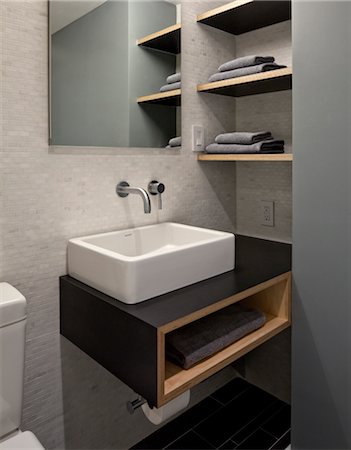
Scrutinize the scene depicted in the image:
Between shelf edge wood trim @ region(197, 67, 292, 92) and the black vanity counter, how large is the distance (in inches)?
27.7

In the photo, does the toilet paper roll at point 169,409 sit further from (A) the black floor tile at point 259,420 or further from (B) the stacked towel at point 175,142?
(B) the stacked towel at point 175,142

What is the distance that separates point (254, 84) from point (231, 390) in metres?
1.50

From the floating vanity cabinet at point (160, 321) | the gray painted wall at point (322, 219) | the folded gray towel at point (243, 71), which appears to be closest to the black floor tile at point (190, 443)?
the gray painted wall at point (322, 219)

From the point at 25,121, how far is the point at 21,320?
0.61 m

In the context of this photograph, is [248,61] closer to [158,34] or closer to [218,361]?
[158,34]

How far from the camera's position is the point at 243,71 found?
1.58 meters

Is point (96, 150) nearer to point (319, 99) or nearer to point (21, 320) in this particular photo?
point (21, 320)

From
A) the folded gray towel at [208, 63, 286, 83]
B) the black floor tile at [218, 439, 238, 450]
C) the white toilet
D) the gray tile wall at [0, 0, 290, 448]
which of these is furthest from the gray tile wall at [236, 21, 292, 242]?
the white toilet

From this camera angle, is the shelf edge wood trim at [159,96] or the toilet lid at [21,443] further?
the shelf edge wood trim at [159,96]

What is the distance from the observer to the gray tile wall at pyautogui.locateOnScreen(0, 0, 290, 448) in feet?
3.92

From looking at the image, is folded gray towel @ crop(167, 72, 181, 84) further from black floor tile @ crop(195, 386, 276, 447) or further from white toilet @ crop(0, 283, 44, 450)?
black floor tile @ crop(195, 386, 276, 447)

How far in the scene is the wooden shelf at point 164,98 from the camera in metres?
1.54

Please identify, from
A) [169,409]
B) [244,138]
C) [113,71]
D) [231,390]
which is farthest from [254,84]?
[231,390]

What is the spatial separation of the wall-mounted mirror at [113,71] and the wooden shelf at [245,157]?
183 millimetres
